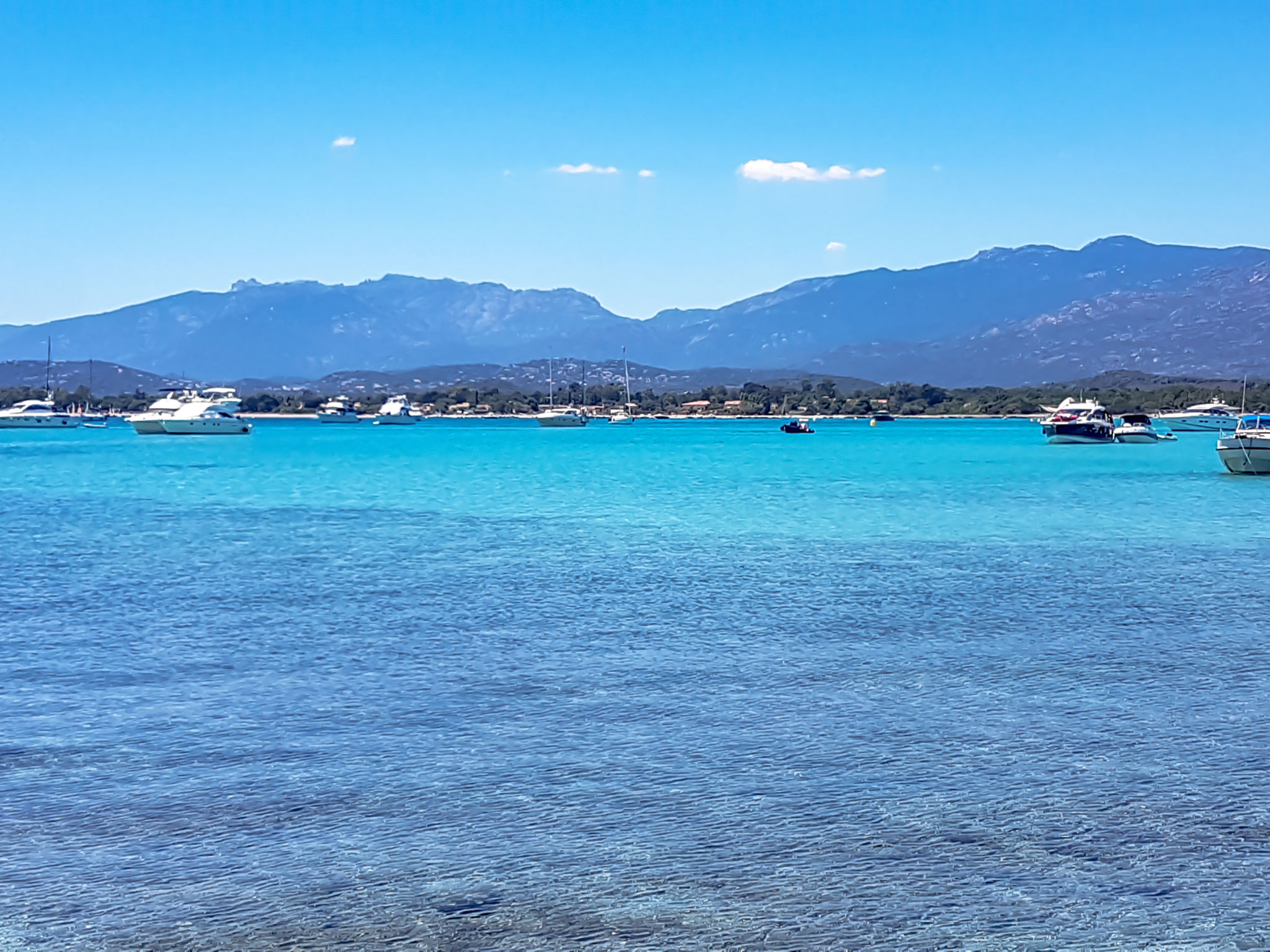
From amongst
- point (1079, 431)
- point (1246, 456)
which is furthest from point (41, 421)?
point (1246, 456)

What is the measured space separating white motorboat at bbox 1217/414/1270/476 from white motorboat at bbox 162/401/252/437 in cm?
9601

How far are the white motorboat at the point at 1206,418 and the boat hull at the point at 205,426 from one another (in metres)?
109

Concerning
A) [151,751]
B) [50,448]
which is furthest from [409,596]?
[50,448]

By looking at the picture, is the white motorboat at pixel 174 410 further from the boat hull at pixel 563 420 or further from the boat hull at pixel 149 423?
the boat hull at pixel 563 420

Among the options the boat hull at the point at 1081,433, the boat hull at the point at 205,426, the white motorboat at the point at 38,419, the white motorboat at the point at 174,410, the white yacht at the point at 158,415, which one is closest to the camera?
the boat hull at the point at 1081,433

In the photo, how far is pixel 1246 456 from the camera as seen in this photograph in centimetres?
5909

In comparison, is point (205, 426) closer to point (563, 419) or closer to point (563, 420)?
point (563, 419)

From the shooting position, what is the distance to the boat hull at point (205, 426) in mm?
129375

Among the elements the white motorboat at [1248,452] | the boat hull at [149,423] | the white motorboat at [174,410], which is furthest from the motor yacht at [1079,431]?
the boat hull at [149,423]

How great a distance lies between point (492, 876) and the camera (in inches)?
359

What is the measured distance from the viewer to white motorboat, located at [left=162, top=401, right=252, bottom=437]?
129 metres

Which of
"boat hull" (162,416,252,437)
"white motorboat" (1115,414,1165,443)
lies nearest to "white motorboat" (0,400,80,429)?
"boat hull" (162,416,252,437)

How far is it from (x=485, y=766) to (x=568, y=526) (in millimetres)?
25525

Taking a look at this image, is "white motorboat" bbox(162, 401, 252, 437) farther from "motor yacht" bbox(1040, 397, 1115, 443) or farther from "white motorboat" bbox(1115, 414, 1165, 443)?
"white motorboat" bbox(1115, 414, 1165, 443)
